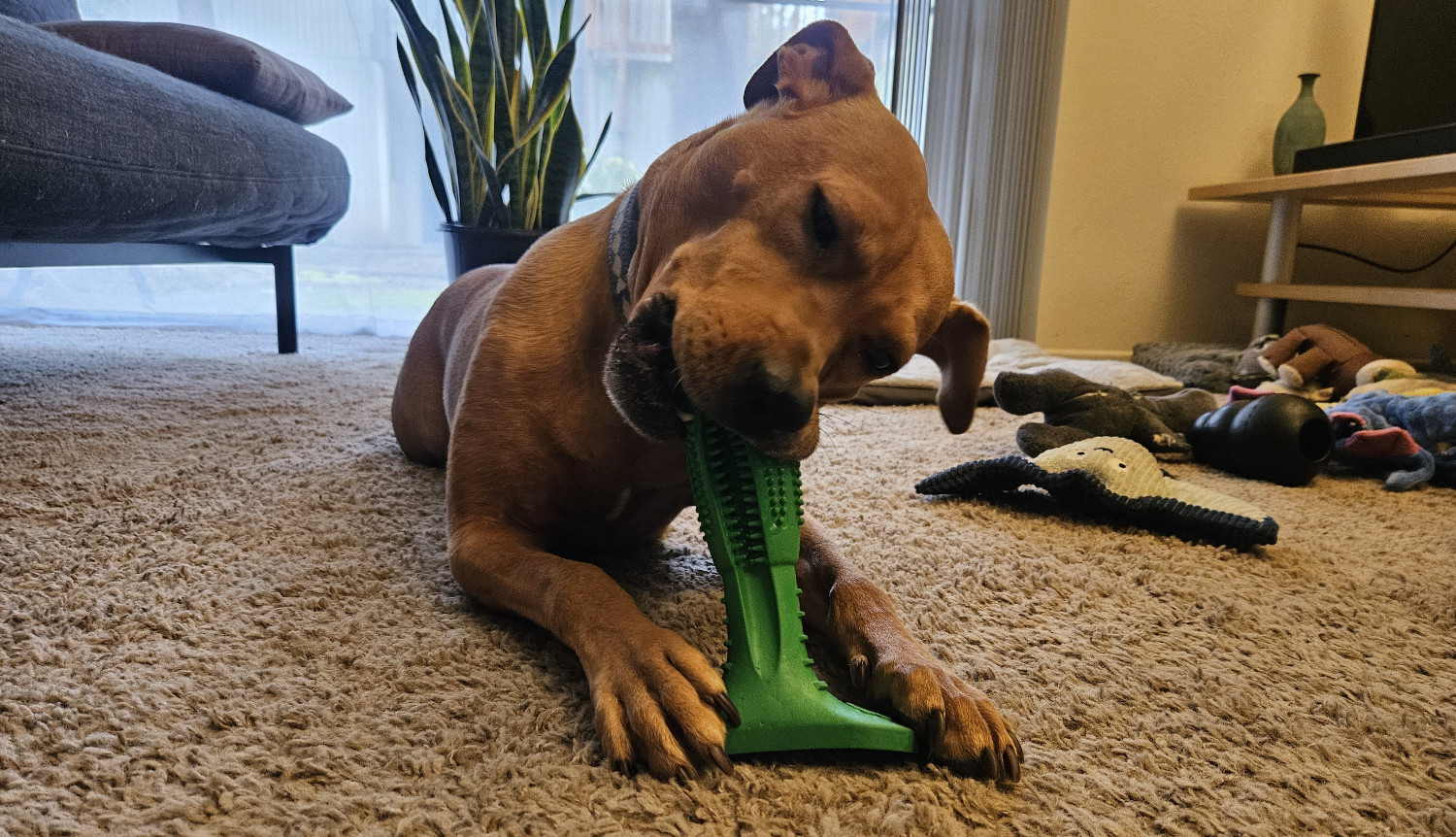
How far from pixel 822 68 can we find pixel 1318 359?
250 cm

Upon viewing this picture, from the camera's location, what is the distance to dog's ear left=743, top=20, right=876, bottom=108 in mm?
950

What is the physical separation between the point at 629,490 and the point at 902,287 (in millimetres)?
372

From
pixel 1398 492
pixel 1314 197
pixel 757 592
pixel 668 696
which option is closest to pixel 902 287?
pixel 757 592

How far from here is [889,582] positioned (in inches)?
41.2

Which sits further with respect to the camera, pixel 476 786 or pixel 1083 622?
pixel 1083 622

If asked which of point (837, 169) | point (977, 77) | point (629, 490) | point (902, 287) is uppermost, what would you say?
point (977, 77)

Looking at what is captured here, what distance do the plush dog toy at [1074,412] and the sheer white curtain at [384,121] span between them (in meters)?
2.25

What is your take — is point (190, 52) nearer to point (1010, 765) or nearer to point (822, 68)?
point (822, 68)

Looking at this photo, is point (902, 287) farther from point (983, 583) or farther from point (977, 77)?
point (977, 77)

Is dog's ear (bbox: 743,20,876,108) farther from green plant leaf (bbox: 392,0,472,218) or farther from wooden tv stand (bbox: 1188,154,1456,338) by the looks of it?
wooden tv stand (bbox: 1188,154,1456,338)

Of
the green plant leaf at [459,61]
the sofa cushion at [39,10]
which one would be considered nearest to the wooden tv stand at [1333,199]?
the green plant leaf at [459,61]

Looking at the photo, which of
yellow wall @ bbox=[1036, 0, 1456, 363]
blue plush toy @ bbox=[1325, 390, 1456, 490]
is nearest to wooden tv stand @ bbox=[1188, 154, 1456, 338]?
yellow wall @ bbox=[1036, 0, 1456, 363]

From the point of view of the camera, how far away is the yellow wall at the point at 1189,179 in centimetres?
372

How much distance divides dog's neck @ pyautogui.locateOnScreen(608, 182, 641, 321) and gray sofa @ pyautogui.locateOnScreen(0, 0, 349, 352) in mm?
1107
